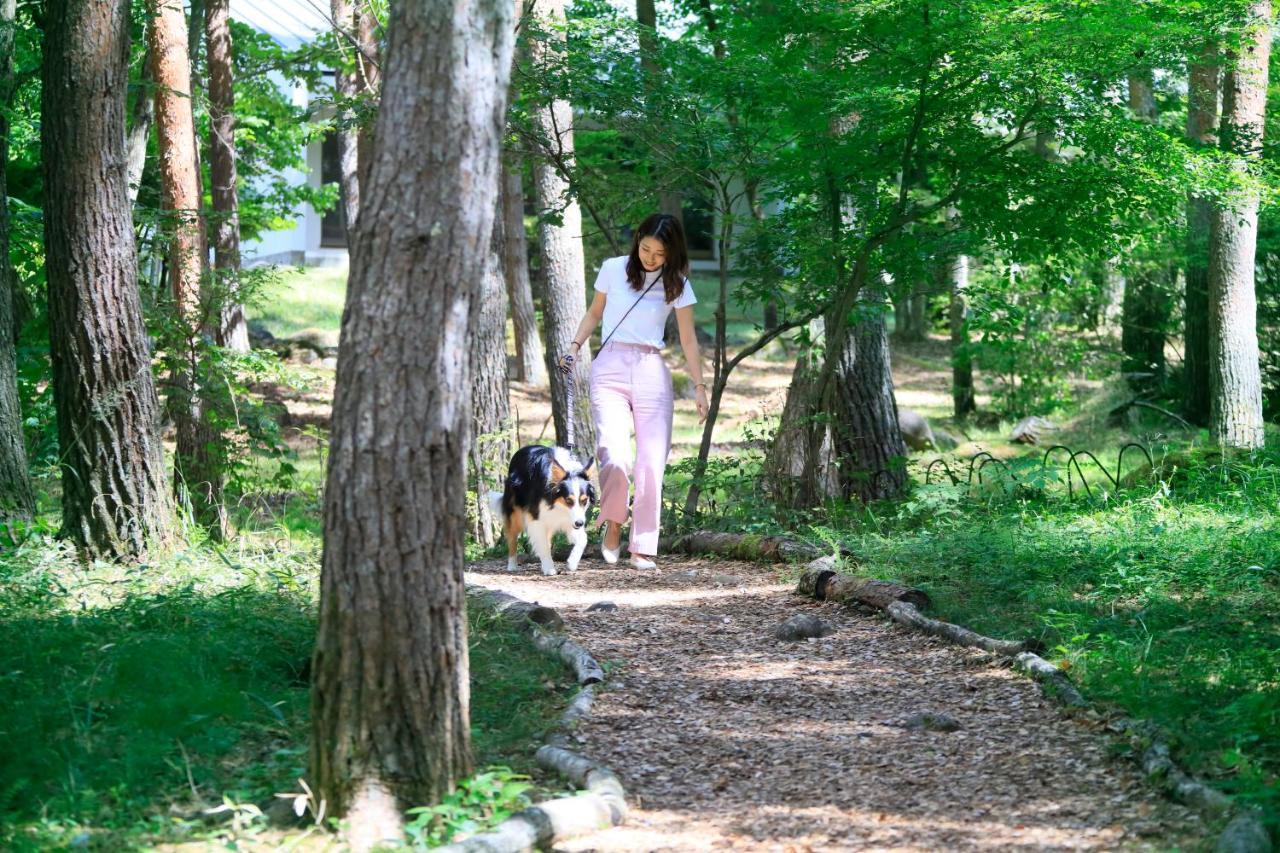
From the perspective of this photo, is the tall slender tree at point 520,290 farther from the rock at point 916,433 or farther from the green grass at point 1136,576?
the green grass at point 1136,576

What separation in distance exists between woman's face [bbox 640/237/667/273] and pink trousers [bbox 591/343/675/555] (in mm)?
564

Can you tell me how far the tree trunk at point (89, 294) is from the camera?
294 inches

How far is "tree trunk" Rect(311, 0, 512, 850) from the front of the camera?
3891 mm

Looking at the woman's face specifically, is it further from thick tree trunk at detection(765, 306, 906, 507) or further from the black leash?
thick tree trunk at detection(765, 306, 906, 507)

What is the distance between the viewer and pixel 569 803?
418 cm

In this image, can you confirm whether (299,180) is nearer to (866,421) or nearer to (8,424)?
(866,421)

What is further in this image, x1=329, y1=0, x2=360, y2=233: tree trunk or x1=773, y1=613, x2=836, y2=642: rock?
x1=329, y1=0, x2=360, y2=233: tree trunk

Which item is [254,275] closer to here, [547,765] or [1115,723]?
[547,765]

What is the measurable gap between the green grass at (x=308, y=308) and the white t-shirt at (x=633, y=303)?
16929mm

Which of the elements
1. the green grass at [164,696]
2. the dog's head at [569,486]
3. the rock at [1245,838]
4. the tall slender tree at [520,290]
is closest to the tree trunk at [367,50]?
the tall slender tree at [520,290]

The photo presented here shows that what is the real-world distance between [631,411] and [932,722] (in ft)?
12.6

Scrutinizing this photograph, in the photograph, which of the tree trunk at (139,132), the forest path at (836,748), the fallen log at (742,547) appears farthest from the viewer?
the tree trunk at (139,132)

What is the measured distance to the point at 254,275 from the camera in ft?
32.4

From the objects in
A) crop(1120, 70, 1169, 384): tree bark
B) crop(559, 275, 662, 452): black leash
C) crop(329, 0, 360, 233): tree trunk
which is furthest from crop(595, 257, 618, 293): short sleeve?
crop(1120, 70, 1169, 384): tree bark
